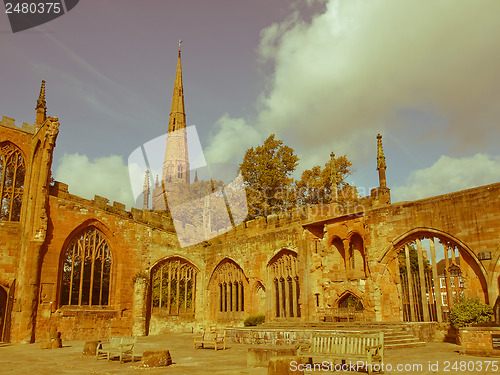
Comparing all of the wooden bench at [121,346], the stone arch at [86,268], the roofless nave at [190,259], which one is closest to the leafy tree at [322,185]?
the roofless nave at [190,259]

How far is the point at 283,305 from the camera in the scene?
68.5 feet

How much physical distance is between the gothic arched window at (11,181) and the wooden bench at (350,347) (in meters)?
17.6

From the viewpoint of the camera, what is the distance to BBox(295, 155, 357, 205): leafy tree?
30.3m

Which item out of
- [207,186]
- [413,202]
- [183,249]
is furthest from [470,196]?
[207,186]

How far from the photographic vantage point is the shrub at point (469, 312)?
522 inches

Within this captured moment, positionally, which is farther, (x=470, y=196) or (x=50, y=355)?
(x=470, y=196)

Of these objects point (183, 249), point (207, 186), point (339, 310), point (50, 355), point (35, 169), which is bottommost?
point (50, 355)

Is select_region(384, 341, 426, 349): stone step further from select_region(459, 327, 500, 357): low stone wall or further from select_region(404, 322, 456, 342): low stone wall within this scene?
select_region(459, 327, 500, 357): low stone wall

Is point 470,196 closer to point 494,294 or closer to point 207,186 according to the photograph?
point 494,294

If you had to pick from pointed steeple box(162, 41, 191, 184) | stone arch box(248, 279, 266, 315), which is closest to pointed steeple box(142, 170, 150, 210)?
pointed steeple box(162, 41, 191, 184)

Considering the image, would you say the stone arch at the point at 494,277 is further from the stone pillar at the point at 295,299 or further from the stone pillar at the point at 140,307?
the stone pillar at the point at 140,307

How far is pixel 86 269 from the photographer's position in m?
22.0

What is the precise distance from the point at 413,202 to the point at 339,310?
5242 millimetres

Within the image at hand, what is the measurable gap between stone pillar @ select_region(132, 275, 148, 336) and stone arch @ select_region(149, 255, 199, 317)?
2.60 feet
